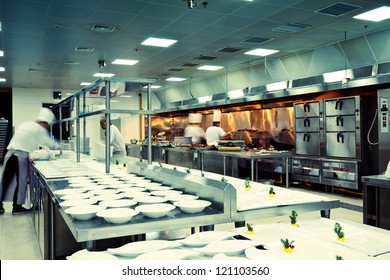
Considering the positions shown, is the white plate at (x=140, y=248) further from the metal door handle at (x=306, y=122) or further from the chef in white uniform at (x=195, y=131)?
the chef in white uniform at (x=195, y=131)

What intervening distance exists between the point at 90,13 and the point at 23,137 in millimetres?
1948

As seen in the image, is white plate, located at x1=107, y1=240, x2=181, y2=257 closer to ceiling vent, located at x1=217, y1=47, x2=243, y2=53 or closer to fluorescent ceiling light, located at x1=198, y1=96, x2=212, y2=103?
ceiling vent, located at x1=217, y1=47, x2=243, y2=53

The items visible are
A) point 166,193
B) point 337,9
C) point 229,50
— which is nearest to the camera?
point 166,193

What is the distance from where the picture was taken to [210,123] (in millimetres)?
10594

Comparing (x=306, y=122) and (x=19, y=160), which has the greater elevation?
(x=306, y=122)

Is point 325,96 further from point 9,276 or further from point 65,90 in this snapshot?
point 65,90

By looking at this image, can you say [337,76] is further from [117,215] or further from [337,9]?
[117,215]

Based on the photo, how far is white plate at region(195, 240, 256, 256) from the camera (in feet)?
4.13

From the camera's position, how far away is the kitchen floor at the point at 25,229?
3.23 m

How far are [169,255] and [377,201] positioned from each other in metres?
2.80

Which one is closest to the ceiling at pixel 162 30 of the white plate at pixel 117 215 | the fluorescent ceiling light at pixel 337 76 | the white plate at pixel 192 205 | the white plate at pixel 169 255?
the fluorescent ceiling light at pixel 337 76

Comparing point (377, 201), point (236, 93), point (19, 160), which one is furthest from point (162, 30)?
point (377, 201)

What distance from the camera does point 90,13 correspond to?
4.95 metres

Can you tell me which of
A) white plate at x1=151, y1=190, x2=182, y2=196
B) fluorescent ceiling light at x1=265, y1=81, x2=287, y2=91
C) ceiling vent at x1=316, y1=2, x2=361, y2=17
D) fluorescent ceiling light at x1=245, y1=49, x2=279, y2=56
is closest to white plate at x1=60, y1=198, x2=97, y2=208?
white plate at x1=151, y1=190, x2=182, y2=196
